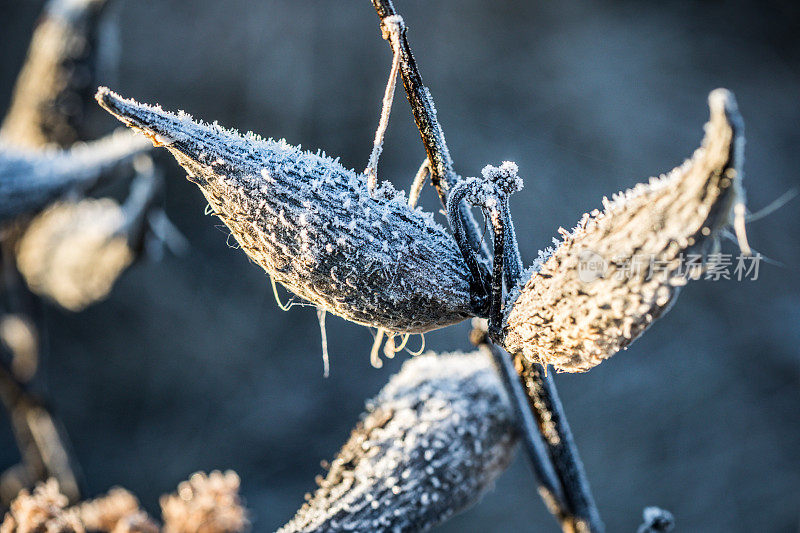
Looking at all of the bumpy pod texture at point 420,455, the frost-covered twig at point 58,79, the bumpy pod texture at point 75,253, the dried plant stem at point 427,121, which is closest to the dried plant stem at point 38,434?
the bumpy pod texture at point 75,253

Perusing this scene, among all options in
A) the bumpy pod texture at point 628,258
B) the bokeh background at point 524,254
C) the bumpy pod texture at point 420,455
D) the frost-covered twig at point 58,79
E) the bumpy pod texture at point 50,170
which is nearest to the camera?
the bumpy pod texture at point 628,258

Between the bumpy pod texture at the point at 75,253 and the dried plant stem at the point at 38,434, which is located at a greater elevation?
the bumpy pod texture at the point at 75,253

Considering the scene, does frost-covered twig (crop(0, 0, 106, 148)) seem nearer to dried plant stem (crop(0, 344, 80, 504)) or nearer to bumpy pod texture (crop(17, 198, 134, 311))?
bumpy pod texture (crop(17, 198, 134, 311))

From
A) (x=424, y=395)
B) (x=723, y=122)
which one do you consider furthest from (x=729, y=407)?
(x=723, y=122)

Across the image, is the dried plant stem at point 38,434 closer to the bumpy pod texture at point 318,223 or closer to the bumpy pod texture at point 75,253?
the bumpy pod texture at point 75,253

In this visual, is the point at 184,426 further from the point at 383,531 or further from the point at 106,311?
the point at 383,531
